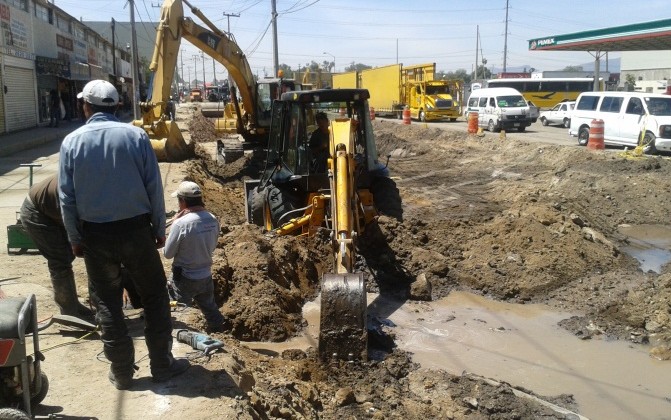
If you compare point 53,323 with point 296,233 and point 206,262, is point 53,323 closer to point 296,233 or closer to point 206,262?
point 206,262

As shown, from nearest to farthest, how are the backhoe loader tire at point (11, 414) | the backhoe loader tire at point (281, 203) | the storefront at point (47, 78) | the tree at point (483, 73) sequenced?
the backhoe loader tire at point (11, 414) → the backhoe loader tire at point (281, 203) → the storefront at point (47, 78) → the tree at point (483, 73)

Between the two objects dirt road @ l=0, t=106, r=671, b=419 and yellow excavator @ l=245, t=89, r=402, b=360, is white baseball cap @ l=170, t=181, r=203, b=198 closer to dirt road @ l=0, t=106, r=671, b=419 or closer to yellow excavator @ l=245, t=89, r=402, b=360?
→ dirt road @ l=0, t=106, r=671, b=419

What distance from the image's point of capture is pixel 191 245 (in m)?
5.76

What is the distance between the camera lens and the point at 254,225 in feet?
32.3

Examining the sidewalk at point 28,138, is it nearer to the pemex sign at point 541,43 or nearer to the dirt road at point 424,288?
the dirt road at point 424,288

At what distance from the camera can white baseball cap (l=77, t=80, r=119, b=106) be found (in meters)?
4.39

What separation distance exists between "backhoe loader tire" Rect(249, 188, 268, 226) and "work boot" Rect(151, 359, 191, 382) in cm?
544

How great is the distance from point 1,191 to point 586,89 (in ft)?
140

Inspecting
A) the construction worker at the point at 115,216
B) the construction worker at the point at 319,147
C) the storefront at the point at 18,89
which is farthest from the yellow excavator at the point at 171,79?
the construction worker at the point at 115,216

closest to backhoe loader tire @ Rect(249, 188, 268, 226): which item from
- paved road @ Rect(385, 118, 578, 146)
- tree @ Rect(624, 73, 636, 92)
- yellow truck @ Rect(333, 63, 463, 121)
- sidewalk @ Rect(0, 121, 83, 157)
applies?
sidewalk @ Rect(0, 121, 83, 157)

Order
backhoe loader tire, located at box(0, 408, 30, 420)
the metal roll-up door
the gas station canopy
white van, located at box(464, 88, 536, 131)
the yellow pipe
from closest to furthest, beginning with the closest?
backhoe loader tire, located at box(0, 408, 30, 420)
the yellow pipe
the metal roll-up door
white van, located at box(464, 88, 536, 131)
the gas station canopy

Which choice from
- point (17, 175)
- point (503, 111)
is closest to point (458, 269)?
point (17, 175)

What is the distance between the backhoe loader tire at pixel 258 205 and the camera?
10125 mm

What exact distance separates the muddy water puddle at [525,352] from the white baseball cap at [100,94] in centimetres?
328
